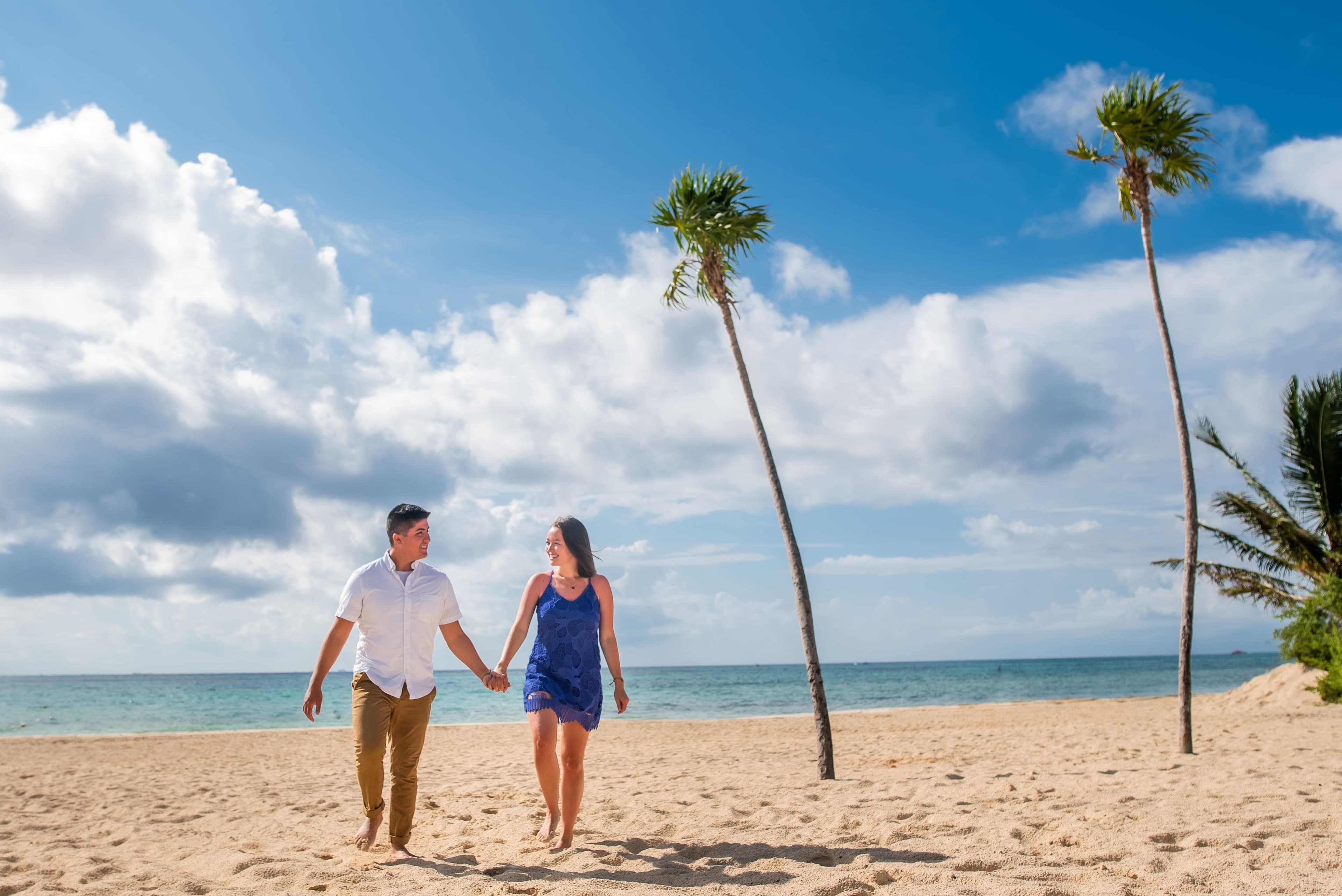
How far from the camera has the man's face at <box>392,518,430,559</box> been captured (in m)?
4.68

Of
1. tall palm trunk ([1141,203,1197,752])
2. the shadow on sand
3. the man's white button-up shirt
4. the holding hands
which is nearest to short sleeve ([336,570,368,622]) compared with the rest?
the man's white button-up shirt

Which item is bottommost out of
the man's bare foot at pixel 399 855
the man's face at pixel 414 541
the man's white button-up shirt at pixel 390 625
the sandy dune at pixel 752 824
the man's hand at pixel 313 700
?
the sandy dune at pixel 752 824

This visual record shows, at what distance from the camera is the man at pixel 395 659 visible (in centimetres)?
448

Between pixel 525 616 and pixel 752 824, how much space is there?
2.09 meters

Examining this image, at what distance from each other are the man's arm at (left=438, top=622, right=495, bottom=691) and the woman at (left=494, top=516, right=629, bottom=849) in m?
0.08

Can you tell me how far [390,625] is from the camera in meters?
4.51

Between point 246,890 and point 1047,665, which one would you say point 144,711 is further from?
point 1047,665

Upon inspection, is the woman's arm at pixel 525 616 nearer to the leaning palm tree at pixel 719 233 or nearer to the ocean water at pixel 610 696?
the leaning palm tree at pixel 719 233

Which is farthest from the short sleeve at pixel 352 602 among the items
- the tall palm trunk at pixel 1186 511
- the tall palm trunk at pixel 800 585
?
the tall palm trunk at pixel 1186 511

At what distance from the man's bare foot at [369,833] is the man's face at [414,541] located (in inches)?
60.7

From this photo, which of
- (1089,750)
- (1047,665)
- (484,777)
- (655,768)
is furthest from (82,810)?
(1047,665)

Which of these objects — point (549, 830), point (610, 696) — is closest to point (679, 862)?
point (549, 830)

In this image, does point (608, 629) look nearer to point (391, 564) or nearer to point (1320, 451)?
point (391, 564)

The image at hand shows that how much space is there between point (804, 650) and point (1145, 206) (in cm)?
696
